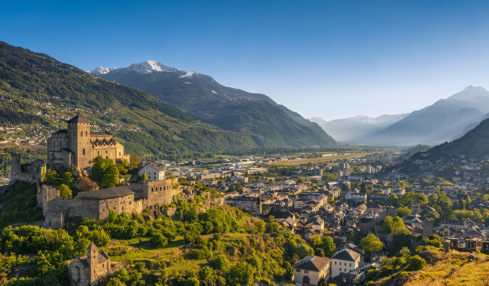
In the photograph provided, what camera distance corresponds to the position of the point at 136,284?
4409 cm

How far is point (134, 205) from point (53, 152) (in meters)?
15.3

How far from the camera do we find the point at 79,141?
56812 millimetres

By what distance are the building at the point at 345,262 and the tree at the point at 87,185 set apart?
43892 millimetres

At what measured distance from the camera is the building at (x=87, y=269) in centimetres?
4162

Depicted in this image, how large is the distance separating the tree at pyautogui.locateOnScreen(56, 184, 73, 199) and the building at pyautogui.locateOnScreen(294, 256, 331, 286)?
1547 inches

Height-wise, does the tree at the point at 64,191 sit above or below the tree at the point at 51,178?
below

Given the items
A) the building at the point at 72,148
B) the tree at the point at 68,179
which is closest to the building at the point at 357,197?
the building at the point at 72,148

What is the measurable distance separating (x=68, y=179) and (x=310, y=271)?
1656 inches

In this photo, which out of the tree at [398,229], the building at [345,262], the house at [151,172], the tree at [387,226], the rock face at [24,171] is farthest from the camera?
the tree at [387,226]

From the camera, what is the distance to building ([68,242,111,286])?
41625mm

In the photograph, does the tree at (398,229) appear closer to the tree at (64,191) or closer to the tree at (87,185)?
the tree at (87,185)

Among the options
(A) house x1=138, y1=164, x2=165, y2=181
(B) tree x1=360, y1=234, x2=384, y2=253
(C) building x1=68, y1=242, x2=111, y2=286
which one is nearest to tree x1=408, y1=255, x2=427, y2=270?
(B) tree x1=360, y1=234, x2=384, y2=253

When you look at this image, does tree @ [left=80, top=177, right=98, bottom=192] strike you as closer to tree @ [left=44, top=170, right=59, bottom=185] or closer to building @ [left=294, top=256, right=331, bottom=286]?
tree @ [left=44, top=170, right=59, bottom=185]

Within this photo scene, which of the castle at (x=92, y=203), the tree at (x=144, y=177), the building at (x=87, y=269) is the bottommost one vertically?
the building at (x=87, y=269)
